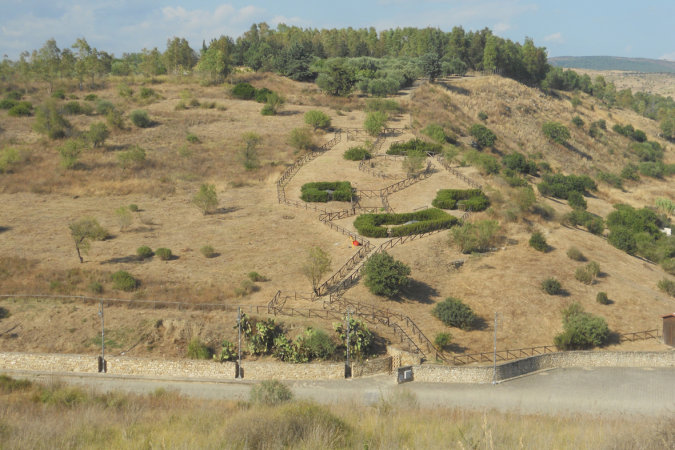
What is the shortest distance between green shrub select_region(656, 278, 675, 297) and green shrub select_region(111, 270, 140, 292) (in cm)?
3849

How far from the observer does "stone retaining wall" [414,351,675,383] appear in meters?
27.7

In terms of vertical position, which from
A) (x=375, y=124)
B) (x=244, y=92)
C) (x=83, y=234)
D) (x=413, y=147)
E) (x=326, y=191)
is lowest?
(x=83, y=234)

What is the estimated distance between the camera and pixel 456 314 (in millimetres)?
32625

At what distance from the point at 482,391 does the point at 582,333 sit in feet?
31.0

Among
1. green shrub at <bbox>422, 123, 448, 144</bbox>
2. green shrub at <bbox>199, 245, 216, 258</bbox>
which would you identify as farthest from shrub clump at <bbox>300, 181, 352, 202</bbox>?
green shrub at <bbox>422, 123, 448, 144</bbox>

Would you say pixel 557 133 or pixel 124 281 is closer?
pixel 124 281

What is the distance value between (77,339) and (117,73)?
10538cm

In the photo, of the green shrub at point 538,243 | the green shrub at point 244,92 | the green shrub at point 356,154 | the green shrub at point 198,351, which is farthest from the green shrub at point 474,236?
the green shrub at point 244,92

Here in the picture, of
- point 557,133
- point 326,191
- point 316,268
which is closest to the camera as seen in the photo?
point 316,268

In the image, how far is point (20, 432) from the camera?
14.3 meters

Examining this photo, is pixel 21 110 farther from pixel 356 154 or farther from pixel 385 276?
pixel 385 276

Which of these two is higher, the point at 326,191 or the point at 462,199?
the point at 326,191

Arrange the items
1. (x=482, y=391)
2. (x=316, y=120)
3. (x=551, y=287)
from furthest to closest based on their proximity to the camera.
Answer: (x=316, y=120) → (x=551, y=287) → (x=482, y=391)

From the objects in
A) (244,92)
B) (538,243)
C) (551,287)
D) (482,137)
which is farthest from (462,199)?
(244,92)
